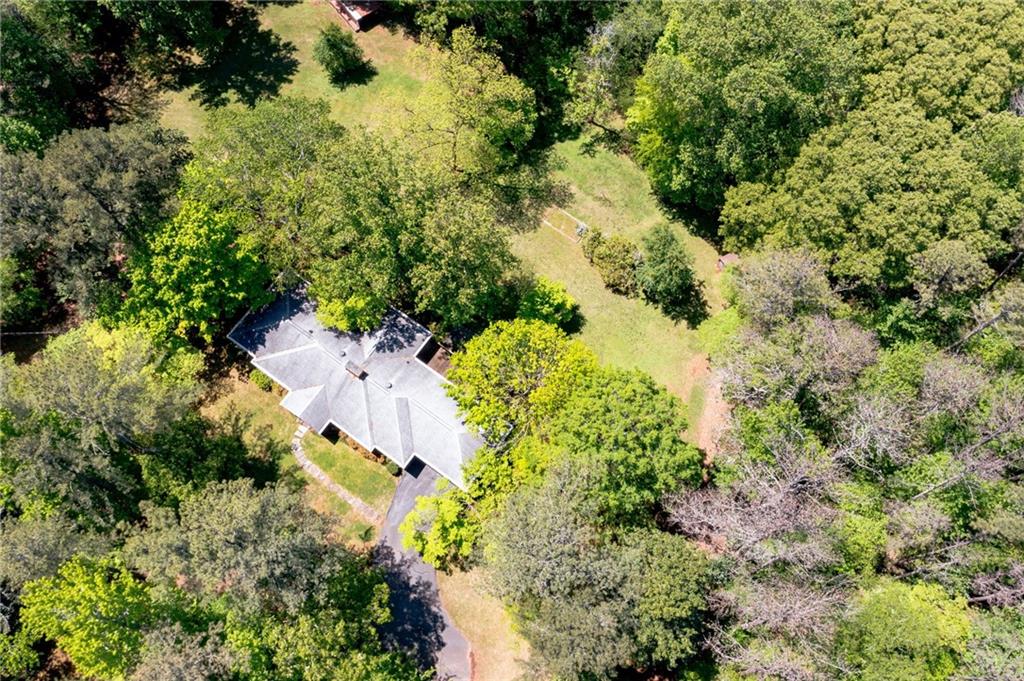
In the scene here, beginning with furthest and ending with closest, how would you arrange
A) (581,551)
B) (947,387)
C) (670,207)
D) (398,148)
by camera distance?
(670,207), (398,148), (947,387), (581,551)

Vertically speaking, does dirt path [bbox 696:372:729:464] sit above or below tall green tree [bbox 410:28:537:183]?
below

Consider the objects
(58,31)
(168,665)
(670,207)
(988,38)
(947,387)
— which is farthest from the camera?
(670,207)

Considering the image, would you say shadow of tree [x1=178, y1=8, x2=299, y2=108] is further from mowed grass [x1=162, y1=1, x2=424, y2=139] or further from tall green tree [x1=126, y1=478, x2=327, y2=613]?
tall green tree [x1=126, y1=478, x2=327, y2=613]

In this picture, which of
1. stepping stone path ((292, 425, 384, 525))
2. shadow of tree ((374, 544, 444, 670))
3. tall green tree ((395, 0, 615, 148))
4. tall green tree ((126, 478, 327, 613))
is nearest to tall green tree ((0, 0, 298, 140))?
tall green tree ((395, 0, 615, 148))

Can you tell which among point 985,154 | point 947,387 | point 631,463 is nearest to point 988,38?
point 985,154

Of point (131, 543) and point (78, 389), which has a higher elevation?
point (78, 389)

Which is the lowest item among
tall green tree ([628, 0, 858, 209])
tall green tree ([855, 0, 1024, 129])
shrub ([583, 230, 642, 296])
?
shrub ([583, 230, 642, 296])

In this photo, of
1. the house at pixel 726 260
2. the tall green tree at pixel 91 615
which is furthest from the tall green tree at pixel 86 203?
the house at pixel 726 260

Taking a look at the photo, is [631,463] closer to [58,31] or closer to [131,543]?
[131,543]
